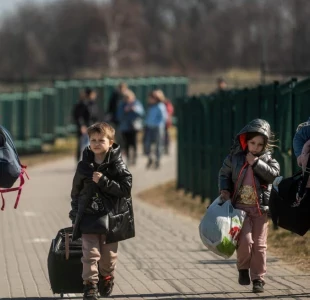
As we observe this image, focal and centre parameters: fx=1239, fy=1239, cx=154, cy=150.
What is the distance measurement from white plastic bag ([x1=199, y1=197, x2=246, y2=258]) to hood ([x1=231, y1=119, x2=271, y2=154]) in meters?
0.46

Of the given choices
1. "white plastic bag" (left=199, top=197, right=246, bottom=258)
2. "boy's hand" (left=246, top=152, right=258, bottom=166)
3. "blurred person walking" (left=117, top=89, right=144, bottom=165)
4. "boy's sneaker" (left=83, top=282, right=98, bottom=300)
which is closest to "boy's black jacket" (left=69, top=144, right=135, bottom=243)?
"boy's sneaker" (left=83, top=282, right=98, bottom=300)

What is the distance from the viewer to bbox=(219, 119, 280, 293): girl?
366 inches

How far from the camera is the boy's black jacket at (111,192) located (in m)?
8.92

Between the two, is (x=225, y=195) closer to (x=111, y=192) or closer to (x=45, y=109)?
(x=111, y=192)

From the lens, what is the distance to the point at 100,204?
8953mm

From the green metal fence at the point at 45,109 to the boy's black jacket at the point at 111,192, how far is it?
21.5m

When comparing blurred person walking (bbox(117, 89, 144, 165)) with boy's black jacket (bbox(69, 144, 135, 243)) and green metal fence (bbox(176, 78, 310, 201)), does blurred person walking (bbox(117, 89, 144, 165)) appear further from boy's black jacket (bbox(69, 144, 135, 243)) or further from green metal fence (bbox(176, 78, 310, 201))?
boy's black jacket (bbox(69, 144, 135, 243))

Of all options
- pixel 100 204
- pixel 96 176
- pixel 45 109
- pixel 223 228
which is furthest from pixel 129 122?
pixel 96 176

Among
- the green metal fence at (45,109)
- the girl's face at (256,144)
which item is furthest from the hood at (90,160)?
the green metal fence at (45,109)

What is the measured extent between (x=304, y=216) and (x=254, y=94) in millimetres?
5574

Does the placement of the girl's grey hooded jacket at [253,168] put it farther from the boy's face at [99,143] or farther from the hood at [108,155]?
the boy's face at [99,143]

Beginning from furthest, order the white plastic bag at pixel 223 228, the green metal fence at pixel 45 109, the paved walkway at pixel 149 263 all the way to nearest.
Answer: the green metal fence at pixel 45 109 < the paved walkway at pixel 149 263 < the white plastic bag at pixel 223 228

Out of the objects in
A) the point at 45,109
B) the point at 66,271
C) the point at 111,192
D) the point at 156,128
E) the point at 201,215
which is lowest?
the point at 45,109

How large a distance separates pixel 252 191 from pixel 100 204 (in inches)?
47.5
